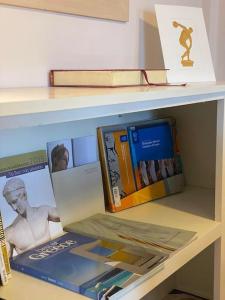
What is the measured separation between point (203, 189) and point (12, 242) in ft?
2.35

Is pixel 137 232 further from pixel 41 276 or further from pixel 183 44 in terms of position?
pixel 183 44

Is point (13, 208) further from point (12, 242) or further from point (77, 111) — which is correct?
point (77, 111)

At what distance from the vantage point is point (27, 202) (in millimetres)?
933

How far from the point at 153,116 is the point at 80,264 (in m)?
0.68

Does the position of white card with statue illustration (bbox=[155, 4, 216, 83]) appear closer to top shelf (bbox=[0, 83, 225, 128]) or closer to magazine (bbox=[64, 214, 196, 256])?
top shelf (bbox=[0, 83, 225, 128])

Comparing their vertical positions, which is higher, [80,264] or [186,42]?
[186,42]

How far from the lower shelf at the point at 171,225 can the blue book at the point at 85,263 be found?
2 cm

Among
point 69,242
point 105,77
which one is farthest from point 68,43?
point 69,242

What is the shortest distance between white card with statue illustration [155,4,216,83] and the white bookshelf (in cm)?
10

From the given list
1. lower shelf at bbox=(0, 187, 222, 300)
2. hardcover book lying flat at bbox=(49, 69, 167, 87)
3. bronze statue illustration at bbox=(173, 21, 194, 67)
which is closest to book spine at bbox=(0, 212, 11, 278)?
lower shelf at bbox=(0, 187, 222, 300)

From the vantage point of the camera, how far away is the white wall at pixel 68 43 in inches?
36.4

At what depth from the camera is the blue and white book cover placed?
2.51ft

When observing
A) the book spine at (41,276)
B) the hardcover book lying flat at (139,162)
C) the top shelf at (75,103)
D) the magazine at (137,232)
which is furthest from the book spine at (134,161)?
the book spine at (41,276)

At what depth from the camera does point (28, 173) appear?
3.09 ft
